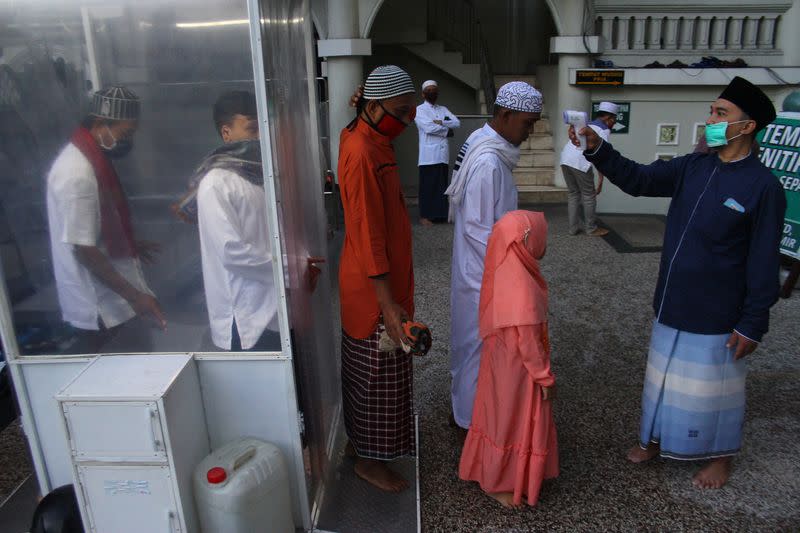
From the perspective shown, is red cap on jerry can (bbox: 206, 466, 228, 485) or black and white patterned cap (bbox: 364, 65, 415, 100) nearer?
red cap on jerry can (bbox: 206, 466, 228, 485)

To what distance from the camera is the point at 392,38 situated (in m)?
9.81

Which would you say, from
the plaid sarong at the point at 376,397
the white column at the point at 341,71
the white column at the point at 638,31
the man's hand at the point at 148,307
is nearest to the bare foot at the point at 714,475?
the plaid sarong at the point at 376,397

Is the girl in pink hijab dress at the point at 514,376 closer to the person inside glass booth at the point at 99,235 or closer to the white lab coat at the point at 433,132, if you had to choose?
the person inside glass booth at the point at 99,235

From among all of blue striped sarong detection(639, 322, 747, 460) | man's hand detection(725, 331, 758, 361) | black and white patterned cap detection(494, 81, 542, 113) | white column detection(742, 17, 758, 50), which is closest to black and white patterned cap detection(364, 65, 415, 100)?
black and white patterned cap detection(494, 81, 542, 113)

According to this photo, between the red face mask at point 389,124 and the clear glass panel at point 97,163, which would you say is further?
the red face mask at point 389,124

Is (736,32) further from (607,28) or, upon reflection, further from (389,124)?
(389,124)

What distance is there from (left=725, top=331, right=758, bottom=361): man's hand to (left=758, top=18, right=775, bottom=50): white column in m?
7.28

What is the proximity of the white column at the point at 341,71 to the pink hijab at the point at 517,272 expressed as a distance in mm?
5268

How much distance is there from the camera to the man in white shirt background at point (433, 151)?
294 inches

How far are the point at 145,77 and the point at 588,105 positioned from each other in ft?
22.6

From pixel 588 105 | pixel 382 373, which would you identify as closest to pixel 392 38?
pixel 588 105

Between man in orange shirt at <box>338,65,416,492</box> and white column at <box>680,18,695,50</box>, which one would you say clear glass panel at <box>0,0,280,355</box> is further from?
white column at <box>680,18,695,50</box>

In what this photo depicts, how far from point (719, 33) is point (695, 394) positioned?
7302mm

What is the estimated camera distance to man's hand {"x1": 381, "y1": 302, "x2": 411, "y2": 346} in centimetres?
239
